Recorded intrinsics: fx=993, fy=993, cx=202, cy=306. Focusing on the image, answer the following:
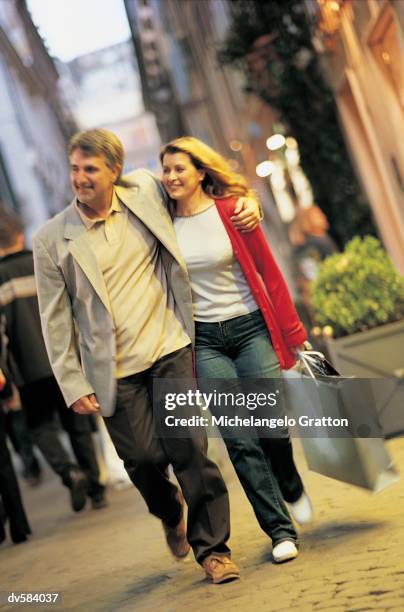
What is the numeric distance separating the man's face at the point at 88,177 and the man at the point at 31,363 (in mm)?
3119

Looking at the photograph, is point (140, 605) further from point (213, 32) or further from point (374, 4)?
point (213, 32)

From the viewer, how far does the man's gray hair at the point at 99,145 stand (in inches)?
173

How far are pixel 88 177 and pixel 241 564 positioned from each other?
6.08ft

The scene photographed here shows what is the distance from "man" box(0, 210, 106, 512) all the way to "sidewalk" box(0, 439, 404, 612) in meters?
0.66

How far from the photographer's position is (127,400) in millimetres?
4359

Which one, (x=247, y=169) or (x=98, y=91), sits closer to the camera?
(x=247, y=169)

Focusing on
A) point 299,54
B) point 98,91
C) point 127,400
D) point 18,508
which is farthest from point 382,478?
point 98,91

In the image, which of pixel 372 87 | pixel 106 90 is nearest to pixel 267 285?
pixel 372 87

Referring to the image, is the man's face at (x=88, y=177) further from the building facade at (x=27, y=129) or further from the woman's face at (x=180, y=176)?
the building facade at (x=27, y=129)

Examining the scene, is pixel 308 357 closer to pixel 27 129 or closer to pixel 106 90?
pixel 27 129

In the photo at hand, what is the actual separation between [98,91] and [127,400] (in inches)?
2766

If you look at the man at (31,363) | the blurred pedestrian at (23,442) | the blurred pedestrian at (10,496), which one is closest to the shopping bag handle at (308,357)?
the blurred pedestrian at (10,496)

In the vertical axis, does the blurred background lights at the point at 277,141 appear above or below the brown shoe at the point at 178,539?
above

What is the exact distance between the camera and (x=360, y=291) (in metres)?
7.29
